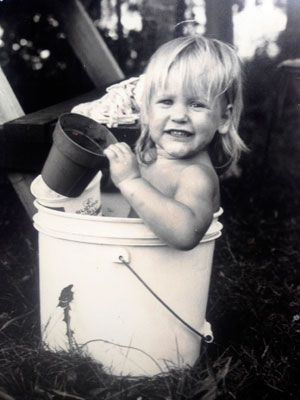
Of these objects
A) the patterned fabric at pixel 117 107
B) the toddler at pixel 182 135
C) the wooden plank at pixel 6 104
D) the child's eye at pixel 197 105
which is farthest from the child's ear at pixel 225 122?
the wooden plank at pixel 6 104

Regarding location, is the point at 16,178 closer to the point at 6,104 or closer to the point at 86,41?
the point at 6,104

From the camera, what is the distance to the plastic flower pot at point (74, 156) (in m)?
1.53

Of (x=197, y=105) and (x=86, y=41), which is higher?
(x=197, y=105)

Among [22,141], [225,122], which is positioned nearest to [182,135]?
[225,122]

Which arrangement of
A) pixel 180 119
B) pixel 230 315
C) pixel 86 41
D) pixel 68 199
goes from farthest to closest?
pixel 86 41 < pixel 230 315 < pixel 68 199 < pixel 180 119

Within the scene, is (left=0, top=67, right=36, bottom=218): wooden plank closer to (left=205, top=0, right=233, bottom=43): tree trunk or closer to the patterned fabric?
the patterned fabric

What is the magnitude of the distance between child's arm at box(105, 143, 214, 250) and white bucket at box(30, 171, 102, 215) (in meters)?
0.25

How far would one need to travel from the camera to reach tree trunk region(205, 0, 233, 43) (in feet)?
10.8

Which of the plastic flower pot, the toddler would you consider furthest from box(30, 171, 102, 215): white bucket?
the toddler

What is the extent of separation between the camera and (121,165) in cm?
151

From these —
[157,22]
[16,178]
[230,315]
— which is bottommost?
[230,315]

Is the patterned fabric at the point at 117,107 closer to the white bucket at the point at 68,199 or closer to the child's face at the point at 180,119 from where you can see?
the white bucket at the point at 68,199

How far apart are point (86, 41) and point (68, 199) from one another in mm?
1689

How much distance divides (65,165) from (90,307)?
410mm
